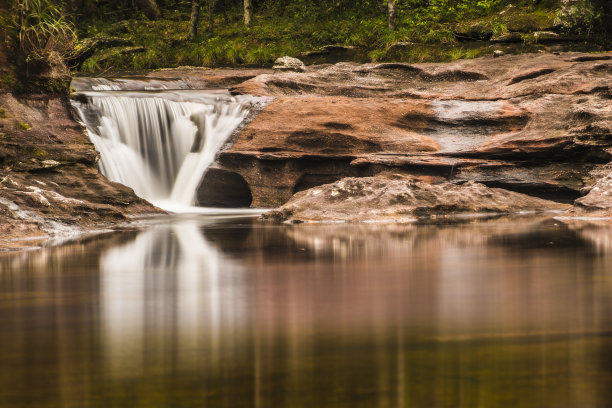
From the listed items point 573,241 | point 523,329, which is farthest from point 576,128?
point 523,329

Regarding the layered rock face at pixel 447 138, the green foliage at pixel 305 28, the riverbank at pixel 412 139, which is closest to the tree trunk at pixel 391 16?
the green foliage at pixel 305 28

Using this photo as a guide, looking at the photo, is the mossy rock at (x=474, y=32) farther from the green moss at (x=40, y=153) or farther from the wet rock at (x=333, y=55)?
the green moss at (x=40, y=153)

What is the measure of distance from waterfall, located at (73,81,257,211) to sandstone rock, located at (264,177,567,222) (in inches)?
150

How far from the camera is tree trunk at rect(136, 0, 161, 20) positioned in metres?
35.1

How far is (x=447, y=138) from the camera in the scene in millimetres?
12867

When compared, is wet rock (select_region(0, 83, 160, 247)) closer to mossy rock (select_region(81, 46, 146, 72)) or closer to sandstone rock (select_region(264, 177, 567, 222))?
sandstone rock (select_region(264, 177, 567, 222))

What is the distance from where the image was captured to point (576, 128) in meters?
11.7

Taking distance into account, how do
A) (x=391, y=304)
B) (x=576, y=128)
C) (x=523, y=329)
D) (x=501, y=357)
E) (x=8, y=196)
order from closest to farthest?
(x=501, y=357), (x=523, y=329), (x=391, y=304), (x=8, y=196), (x=576, y=128)

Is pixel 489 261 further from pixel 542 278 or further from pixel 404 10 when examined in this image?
pixel 404 10

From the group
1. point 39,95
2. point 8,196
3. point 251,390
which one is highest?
point 39,95

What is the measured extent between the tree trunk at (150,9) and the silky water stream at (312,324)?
3123 cm

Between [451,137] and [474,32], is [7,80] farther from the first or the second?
[474,32]

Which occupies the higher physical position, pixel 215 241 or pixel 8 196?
pixel 8 196

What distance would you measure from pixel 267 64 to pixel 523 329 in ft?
78.1
